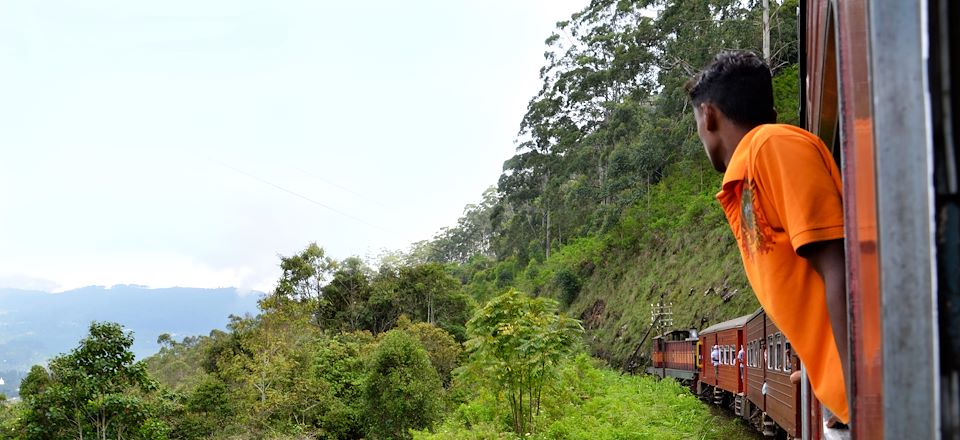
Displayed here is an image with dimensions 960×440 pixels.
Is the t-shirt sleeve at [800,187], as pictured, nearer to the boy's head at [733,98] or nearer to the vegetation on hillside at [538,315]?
the boy's head at [733,98]

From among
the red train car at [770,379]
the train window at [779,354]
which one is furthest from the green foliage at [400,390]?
the train window at [779,354]

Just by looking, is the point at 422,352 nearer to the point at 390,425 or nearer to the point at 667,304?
the point at 390,425

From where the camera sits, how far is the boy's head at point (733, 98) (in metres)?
1.22

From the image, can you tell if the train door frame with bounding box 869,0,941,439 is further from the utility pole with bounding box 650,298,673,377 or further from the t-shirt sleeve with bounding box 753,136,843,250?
the utility pole with bounding box 650,298,673,377

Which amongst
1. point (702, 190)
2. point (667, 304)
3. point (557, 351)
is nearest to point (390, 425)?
point (557, 351)

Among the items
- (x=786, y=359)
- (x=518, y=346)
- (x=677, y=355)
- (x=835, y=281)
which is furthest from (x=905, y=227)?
(x=677, y=355)

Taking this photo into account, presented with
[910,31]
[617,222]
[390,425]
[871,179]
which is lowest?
[390,425]

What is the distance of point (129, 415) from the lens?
1552 cm

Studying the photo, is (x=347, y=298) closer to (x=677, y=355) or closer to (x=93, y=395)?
(x=677, y=355)

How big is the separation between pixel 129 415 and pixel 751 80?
17186 mm

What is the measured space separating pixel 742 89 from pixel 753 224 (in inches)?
12.4

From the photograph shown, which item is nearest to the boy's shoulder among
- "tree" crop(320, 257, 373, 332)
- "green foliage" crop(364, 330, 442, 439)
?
"green foliage" crop(364, 330, 442, 439)

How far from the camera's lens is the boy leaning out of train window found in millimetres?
873

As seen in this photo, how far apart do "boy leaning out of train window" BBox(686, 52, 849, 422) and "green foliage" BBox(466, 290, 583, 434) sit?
31.2 feet
